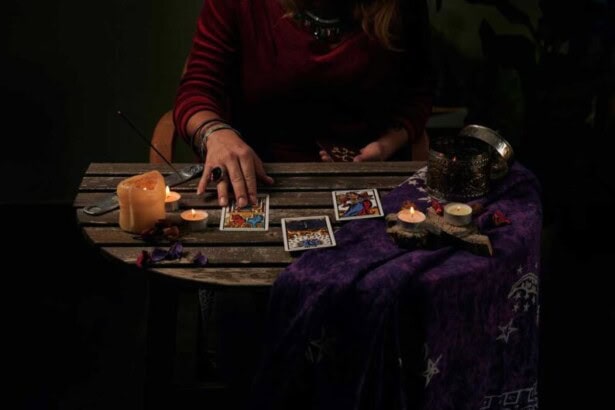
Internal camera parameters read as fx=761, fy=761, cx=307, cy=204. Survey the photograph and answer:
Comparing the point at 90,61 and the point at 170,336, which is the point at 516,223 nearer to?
the point at 170,336

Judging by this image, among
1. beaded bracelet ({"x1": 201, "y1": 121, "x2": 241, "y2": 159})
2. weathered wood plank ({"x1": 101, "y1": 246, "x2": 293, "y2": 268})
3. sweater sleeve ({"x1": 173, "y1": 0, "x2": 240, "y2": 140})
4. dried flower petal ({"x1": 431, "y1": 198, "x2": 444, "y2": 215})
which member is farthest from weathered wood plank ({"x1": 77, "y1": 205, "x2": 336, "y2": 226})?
sweater sleeve ({"x1": 173, "y1": 0, "x2": 240, "y2": 140})

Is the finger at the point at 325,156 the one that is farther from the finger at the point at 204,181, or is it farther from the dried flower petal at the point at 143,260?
the dried flower petal at the point at 143,260

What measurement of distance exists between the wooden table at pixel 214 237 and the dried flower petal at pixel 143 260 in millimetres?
17

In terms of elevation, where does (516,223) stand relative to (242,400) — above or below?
above

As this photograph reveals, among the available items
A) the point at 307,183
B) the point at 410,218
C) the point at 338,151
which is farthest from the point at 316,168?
the point at 410,218

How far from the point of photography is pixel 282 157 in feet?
7.38

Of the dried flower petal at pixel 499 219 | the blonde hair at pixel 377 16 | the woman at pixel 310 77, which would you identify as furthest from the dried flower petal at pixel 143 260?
the blonde hair at pixel 377 16

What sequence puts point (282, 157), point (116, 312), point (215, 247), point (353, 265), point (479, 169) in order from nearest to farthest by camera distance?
point (353, 265), point (215, 247), point (479, 169), point (282, 157), point (116, 312)

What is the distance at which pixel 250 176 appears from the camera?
5.67ft

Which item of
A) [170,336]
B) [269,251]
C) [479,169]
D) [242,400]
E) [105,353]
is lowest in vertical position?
[105,353]

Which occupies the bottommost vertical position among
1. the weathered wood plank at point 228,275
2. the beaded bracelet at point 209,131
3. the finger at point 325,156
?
the weathered wood plank at point 228,275

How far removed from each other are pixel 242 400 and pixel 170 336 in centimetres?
28

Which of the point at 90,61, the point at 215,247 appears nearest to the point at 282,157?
the point at 215,247

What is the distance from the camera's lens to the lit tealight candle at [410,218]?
1500 mm
